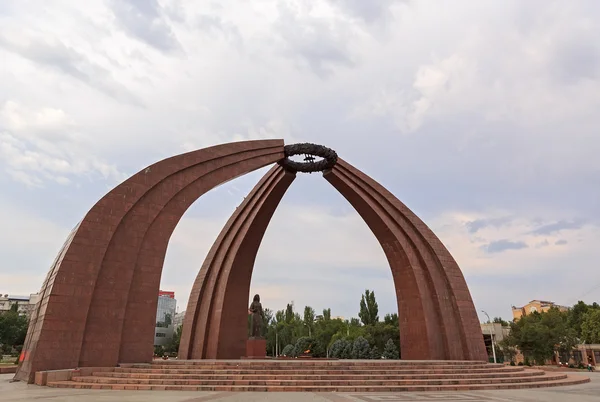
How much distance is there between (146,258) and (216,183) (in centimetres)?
351

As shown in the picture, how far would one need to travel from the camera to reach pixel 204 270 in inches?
727

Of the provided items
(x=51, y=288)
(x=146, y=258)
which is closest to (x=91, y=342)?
(x=51, y=288)

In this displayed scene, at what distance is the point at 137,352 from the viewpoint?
486 inches

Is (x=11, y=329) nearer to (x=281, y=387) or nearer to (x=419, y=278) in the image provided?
(x=419, y=278)

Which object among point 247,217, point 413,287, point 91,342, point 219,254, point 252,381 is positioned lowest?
point 252,381

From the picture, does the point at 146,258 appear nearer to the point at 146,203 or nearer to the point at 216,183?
the point at 146,203

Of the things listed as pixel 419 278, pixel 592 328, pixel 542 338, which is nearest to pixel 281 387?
pixel 419 278

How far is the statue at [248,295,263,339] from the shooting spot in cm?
1825

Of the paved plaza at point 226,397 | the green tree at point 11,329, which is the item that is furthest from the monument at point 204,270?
the green tree at point 11,329

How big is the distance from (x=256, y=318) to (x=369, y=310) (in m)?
22.4

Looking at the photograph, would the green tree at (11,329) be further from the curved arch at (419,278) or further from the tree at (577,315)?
the tree at (577,315)

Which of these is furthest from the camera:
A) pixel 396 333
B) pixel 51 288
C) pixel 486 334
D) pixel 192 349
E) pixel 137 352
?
pixel 486 334

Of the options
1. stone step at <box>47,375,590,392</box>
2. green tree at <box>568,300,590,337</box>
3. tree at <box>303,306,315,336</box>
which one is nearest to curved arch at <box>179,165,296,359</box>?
stone step at <box>47,375,590,392</box>

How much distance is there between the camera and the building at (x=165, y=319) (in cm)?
5484
